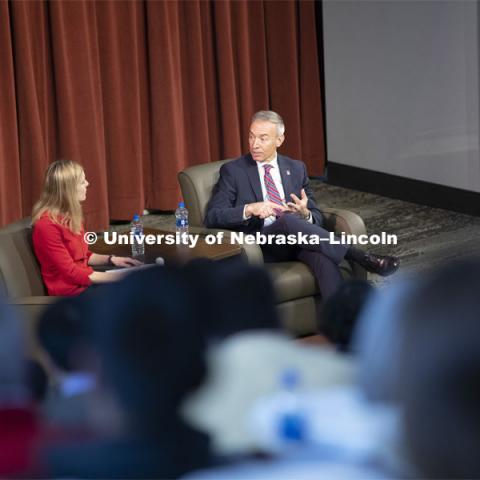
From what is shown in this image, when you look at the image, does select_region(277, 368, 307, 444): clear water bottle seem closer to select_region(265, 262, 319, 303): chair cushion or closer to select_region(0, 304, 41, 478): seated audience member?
select_region(0, 304, 41, 478): seated audience member

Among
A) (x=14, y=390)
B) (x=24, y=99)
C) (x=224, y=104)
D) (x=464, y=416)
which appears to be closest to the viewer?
(x=464, y=416)

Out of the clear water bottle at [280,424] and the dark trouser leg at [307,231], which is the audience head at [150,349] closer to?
the clear water bottle at [280,424]

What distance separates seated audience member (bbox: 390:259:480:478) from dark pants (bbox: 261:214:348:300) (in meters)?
4.00

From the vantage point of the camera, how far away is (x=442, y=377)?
758mm

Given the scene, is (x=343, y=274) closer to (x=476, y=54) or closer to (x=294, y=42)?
(x=476, y=54)

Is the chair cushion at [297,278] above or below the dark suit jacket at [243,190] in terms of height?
below

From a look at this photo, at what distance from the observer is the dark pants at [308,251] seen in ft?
16.0

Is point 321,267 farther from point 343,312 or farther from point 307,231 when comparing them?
point 343,312

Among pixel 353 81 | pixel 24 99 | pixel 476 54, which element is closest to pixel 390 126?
pixel 353 81

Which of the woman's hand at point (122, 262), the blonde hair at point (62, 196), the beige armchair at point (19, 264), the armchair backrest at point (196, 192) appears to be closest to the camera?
the beige armchair at point (19, 264)

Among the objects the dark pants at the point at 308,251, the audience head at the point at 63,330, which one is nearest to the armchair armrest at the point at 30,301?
the audience head at the point at 63,330

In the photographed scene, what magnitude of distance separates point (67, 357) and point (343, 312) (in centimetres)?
25

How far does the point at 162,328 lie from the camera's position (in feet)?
2.64

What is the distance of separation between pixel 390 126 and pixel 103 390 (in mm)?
7582
